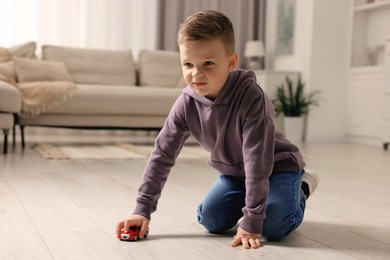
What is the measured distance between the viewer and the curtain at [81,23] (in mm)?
5785

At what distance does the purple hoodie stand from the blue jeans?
1.5 inches

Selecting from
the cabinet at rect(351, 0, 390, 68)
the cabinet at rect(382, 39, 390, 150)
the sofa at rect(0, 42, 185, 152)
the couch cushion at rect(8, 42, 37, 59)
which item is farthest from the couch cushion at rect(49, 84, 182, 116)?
the cabinet at rect(351, 0, 390, 68)

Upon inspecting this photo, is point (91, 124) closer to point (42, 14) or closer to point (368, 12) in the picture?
point (42, 14)

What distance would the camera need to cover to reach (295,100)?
5.79 m

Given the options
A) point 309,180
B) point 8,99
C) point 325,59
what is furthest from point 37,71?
point 309,180

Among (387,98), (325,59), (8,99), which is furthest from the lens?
(325,59)

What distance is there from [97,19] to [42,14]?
56cm

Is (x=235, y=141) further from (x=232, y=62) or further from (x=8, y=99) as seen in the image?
(x=8, y=99)

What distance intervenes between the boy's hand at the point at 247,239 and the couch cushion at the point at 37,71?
143 inches

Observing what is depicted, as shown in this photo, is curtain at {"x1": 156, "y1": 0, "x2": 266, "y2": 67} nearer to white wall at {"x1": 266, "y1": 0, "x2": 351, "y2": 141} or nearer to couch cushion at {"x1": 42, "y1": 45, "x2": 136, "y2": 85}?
white wall at {"x1": 266, "y1": 0, "x2": 351, "y2": 141}

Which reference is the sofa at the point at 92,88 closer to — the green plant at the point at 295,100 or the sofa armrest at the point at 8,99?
the sofa armrest at the point at 8,99

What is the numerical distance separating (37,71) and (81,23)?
1.43m

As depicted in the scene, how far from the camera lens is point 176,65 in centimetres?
566

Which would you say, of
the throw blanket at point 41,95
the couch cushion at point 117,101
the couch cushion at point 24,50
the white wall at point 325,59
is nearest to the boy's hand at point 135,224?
the throw blanket at point 41,95
